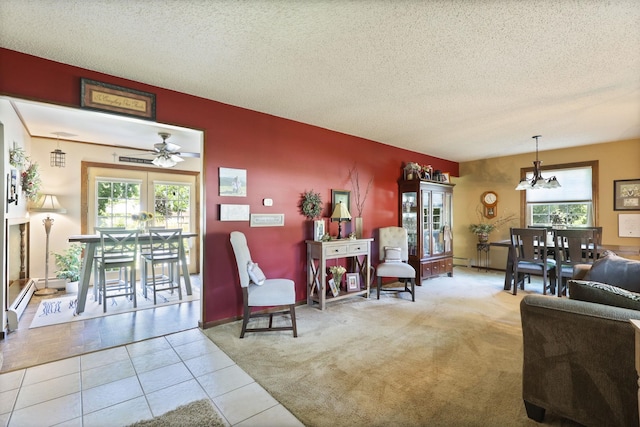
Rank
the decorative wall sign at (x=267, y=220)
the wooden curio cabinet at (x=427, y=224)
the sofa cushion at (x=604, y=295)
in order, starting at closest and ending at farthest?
the sofa cushion at (x=604, y=295) < the decorative wall sign at (x=267, y=220) < the wooden curio cabinet at (x=427, y=224)

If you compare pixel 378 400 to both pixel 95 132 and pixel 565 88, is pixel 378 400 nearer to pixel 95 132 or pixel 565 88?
pixel 565 88

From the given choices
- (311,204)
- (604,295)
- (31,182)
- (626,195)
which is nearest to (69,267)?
(31,182)

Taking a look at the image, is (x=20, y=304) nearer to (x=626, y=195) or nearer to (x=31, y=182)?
(x=31, y=182)

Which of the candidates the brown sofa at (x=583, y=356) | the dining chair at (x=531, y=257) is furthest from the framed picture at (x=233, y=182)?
the dining chair at (x=531, y=257)

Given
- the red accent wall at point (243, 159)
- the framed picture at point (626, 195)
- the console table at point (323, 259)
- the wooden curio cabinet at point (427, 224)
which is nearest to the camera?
the red accent wall at point (243, 159)

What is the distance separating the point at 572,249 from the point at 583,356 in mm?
3443

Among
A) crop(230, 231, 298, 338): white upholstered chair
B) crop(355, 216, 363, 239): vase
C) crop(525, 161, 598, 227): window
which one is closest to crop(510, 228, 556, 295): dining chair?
crop(525, 161, 598, 227): window

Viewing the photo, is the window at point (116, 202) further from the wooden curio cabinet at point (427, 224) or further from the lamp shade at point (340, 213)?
the wooden curio cabinet at point (427, 224)

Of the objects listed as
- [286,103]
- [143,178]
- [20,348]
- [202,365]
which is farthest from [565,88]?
[143,178]

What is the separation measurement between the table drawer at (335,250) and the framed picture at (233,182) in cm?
126

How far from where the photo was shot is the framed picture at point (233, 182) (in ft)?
11.1

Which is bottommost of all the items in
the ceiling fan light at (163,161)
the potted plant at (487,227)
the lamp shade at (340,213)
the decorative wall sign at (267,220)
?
the potted plant at (487,227)

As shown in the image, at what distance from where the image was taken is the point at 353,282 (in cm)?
435

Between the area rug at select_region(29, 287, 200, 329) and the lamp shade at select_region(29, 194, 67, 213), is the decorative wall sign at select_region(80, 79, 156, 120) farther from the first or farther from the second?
the lamp shade at select_region(29, 194, 67, 213)
